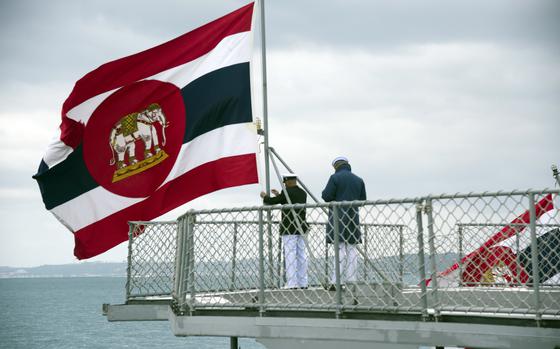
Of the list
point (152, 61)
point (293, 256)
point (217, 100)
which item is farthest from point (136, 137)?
point (293, 256)

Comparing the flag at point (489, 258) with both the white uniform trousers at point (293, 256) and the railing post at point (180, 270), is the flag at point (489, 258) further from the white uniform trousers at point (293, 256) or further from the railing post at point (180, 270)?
the railing post at point (180, 270)

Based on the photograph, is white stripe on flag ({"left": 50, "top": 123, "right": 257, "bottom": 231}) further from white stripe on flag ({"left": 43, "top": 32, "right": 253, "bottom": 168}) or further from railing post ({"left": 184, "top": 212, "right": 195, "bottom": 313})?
railing post ({"left": 184, "top": 212, "right": 195, "bottom": 313})

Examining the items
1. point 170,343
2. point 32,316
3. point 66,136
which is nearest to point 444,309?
point 66,136

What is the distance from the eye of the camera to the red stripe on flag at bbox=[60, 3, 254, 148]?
12570 millimetres

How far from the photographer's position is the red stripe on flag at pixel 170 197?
11789 mm

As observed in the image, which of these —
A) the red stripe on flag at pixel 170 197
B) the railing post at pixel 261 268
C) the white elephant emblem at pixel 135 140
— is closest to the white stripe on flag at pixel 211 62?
the white elephant emblem at pixel 135 140

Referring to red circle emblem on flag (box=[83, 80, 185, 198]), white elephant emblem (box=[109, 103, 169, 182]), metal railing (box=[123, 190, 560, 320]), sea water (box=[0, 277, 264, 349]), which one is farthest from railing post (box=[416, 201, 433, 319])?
sea water (box=[0, 277, 264, 349])

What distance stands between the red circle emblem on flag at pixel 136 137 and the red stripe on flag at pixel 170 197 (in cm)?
25

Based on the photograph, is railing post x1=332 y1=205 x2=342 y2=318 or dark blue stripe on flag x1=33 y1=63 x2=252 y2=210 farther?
A: dark blue stripe on flag x1=33 y1=63 x2=252 y2=210

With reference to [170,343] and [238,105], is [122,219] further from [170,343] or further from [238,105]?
[170,343]

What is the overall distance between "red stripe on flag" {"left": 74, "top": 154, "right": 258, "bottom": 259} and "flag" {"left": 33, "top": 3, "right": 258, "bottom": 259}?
0.05 feet

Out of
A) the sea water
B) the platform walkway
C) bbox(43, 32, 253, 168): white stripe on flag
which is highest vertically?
bbox(43, 32, 253, 168): white stripe on flag

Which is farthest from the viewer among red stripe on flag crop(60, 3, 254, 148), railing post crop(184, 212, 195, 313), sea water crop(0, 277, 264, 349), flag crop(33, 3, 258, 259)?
sea water crop(0, 277, 264, 349)

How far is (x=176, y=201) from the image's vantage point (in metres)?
12.2
